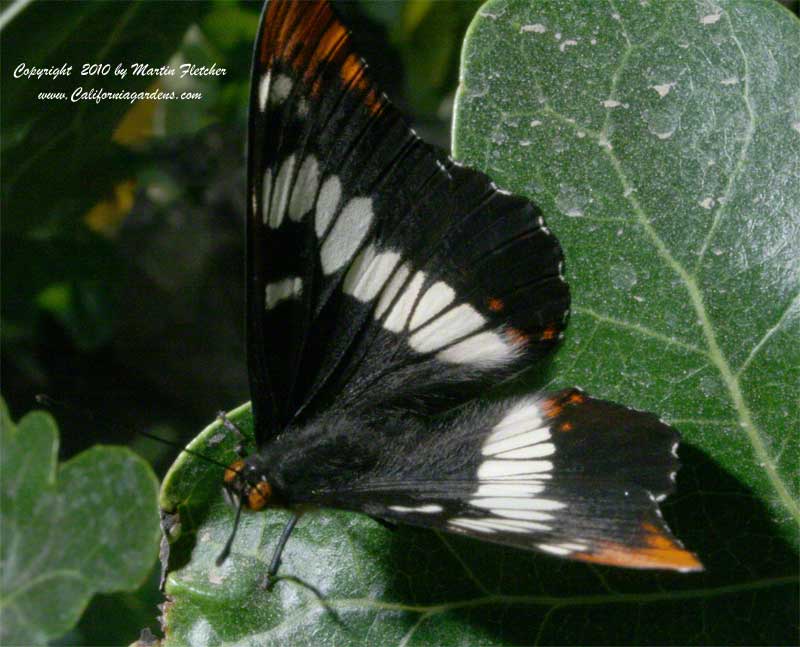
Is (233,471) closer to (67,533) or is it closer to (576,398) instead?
(67,533)

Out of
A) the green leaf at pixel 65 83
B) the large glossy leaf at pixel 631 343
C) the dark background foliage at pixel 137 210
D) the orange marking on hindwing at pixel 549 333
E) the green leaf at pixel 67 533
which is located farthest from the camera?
the dark background foliage at pixel 137 210

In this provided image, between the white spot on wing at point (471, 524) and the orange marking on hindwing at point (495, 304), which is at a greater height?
the orange marking on hindwing at point (495, 304)

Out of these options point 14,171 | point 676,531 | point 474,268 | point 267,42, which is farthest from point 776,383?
point 14,171

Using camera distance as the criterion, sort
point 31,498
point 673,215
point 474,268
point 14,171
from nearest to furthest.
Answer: point 31,498
point 673,215
point 474,268
point 14,171

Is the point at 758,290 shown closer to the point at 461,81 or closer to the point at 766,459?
the point at 766,459

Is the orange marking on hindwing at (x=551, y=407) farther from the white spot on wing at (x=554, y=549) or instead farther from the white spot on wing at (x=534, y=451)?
the white spot on wing at (x=554, y=549)

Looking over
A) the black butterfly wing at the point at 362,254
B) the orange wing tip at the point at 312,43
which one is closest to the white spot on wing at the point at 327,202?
the black butterfly wing at the point at 362,254

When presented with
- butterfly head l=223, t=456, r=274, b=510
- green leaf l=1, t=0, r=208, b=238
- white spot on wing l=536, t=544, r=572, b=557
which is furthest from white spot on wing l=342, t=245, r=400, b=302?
green leaf l=1, t=0, r=208, b=238
